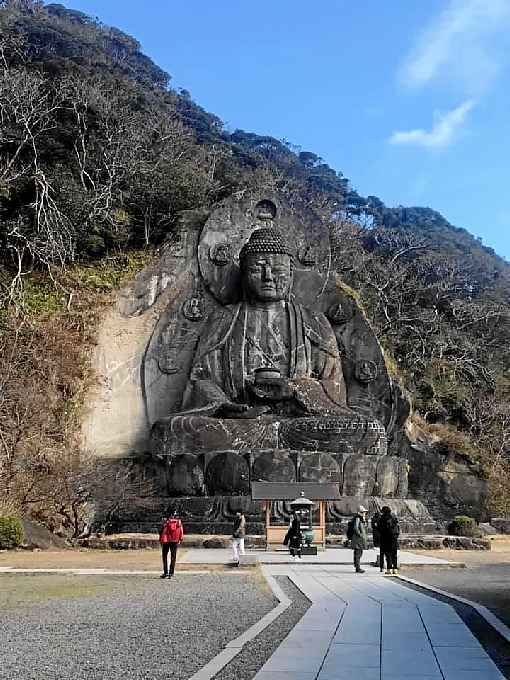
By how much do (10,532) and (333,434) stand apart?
6.26 meters

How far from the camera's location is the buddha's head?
64.5 ft

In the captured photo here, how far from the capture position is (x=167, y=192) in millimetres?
24750

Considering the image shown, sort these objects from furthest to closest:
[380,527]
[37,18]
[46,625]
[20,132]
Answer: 1. [37,18]
2. [20,132]
3. [380,527]
4. [46,625]

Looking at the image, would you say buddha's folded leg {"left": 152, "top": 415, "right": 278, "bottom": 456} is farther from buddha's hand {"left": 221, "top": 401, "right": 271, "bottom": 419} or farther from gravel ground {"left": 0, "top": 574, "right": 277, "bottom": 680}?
gravel ground {"left": 0, "top": 574, "right": 277, "bottom": 680}

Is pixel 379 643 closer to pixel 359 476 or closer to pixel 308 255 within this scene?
pixel 359 476

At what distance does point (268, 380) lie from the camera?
18328 mm

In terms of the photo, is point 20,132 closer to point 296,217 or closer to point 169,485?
point 296,217

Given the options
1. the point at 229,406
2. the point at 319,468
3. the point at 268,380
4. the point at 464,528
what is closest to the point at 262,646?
the point at 319,468

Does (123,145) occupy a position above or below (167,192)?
above

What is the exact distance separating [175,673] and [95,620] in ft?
6.92

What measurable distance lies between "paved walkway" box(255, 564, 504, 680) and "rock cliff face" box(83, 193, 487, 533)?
8.39 metres

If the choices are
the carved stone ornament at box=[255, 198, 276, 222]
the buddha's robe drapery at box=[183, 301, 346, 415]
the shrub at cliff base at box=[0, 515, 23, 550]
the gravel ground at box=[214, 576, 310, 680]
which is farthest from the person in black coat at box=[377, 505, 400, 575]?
the carved stone ornament at box=[255, 198, 276, 222]

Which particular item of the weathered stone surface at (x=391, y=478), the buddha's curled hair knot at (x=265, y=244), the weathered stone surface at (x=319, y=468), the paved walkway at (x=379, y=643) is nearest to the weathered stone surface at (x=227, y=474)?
the weathered stone surface at (x=319, y=468)

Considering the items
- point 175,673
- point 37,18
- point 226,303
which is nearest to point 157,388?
point 226,303
